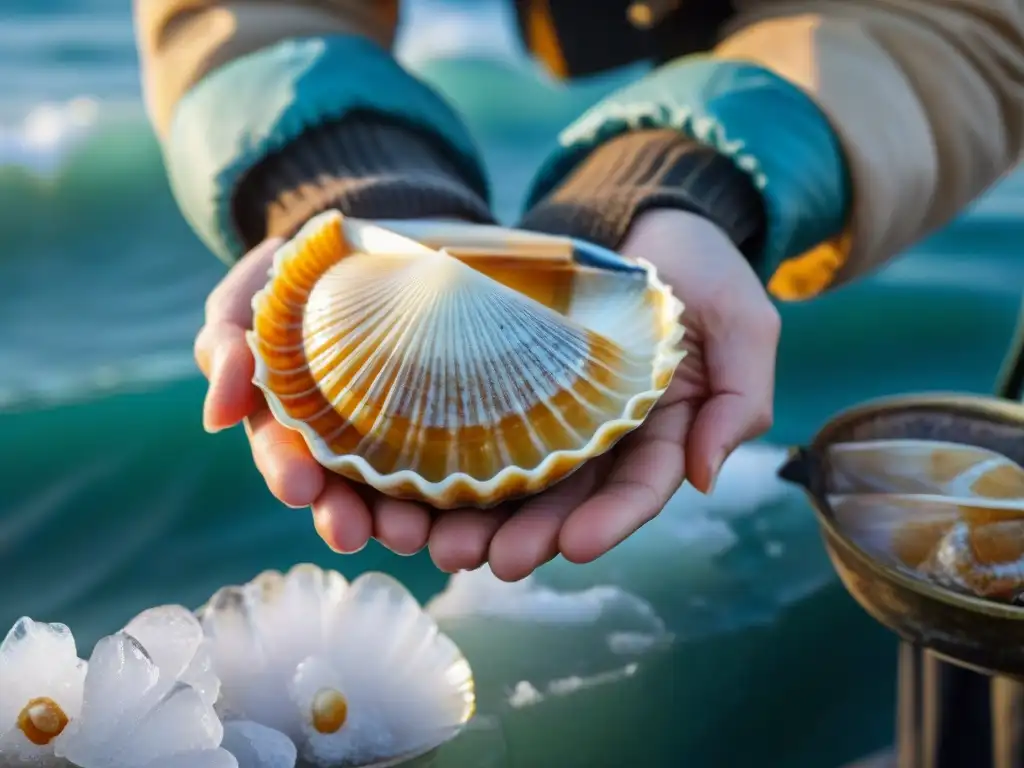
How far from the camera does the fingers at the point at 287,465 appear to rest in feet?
1.89

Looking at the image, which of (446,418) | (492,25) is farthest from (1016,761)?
(492,25)

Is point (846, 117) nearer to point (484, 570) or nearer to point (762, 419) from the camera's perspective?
point (762, 419)

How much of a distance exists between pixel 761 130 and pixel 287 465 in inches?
21.5

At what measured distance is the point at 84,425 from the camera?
1.18m

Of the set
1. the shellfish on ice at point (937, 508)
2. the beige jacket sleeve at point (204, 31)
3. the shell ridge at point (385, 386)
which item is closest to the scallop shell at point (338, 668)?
the shell ridge at point (385, 386)

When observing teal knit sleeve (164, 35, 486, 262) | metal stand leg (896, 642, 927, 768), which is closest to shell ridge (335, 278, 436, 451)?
teal knit sleeve (164, 35, 486, 262)

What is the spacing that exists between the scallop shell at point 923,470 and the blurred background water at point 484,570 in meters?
0.29

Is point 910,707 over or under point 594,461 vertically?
under

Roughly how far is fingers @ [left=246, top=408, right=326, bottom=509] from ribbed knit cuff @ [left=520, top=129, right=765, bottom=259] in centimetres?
33

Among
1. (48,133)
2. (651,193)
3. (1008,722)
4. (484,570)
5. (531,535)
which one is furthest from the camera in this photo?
(48,133)

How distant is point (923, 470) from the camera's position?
0.68m

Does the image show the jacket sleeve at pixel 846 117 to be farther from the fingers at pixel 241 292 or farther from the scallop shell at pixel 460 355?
the fingers at pixel 241 292

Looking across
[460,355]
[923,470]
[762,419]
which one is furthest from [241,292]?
[923,470]

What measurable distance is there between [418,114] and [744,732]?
71 centimetres
